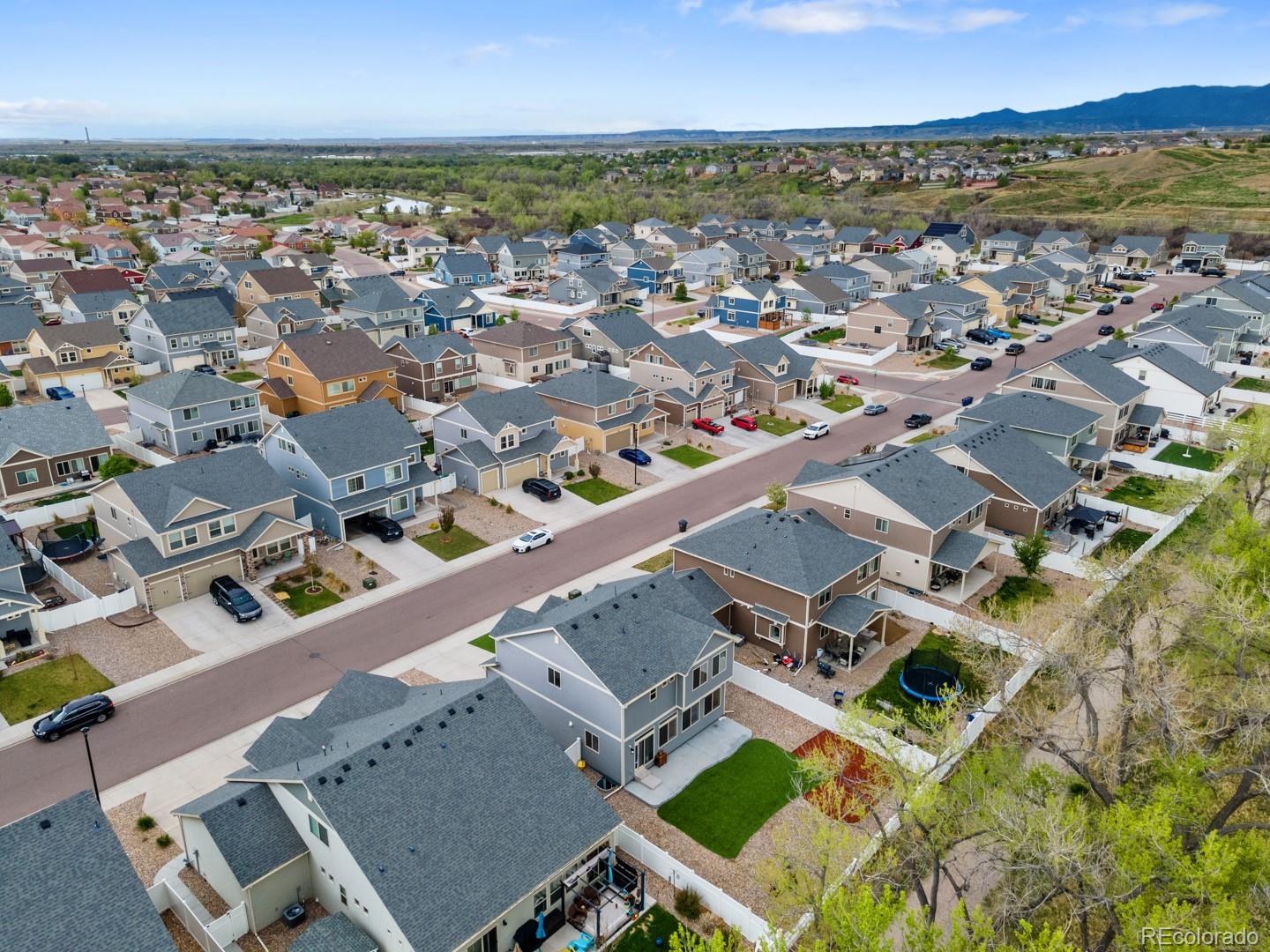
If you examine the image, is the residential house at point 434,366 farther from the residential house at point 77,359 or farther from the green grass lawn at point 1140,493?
the green grass lawn at point 1140,493

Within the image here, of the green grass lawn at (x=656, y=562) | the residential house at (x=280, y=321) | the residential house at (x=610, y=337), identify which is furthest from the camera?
the residential house at (x=280, y=321)

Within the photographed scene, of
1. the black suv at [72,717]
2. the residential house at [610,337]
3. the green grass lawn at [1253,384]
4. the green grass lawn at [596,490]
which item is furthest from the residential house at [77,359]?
the green grass lawn at [1253,384]

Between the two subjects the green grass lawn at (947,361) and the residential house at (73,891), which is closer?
the residential house at (73,891)

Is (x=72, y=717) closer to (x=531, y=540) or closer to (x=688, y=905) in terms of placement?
(x=531, y=540)

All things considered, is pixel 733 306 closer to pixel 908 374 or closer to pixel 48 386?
pixel 908 374

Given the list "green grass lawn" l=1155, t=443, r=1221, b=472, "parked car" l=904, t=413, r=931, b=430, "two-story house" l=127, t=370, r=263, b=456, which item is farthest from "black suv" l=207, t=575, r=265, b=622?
"green grass lawn" l=1155, t=443, r=1221, b=472

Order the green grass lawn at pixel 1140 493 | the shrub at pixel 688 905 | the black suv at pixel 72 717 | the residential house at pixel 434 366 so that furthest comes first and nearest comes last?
the residential house at pixel 434 366 → the green grass lawn at pixel 1140 493 → the black suv at pixel 72 717 → the shrub at pixel 688 905
